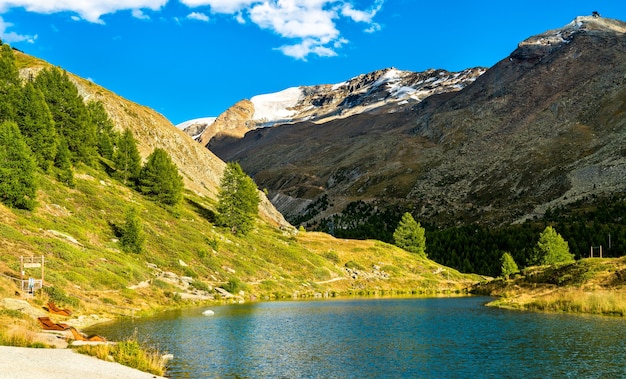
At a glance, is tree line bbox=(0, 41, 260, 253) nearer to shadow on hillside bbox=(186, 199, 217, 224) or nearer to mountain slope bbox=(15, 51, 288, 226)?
shadow on hillside bbox=(186, 199, 217, 224)

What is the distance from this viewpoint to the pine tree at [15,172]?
55906 millimetres

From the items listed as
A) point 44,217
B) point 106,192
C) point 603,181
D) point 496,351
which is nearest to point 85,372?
point 496,351

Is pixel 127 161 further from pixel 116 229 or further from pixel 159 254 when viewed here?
pixel 159 254

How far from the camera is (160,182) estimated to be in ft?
311

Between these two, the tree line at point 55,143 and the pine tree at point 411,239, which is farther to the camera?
the pine tree at point 411,239

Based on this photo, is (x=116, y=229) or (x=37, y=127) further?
(x=37, y=127)

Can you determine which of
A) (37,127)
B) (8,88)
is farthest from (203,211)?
(8,88)

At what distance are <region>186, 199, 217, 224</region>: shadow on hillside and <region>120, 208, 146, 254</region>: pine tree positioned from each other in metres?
36.3

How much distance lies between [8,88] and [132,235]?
35.4m

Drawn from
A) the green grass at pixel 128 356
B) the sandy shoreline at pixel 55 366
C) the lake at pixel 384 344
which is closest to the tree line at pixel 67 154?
the lake at pixel 384 344

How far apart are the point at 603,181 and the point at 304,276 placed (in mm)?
152253

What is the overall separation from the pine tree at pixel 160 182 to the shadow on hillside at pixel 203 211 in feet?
29.1

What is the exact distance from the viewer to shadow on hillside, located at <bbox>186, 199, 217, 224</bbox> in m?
104

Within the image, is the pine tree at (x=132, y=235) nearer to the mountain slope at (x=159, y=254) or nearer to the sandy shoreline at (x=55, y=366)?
the mountain slope at (x=159, y=254)
